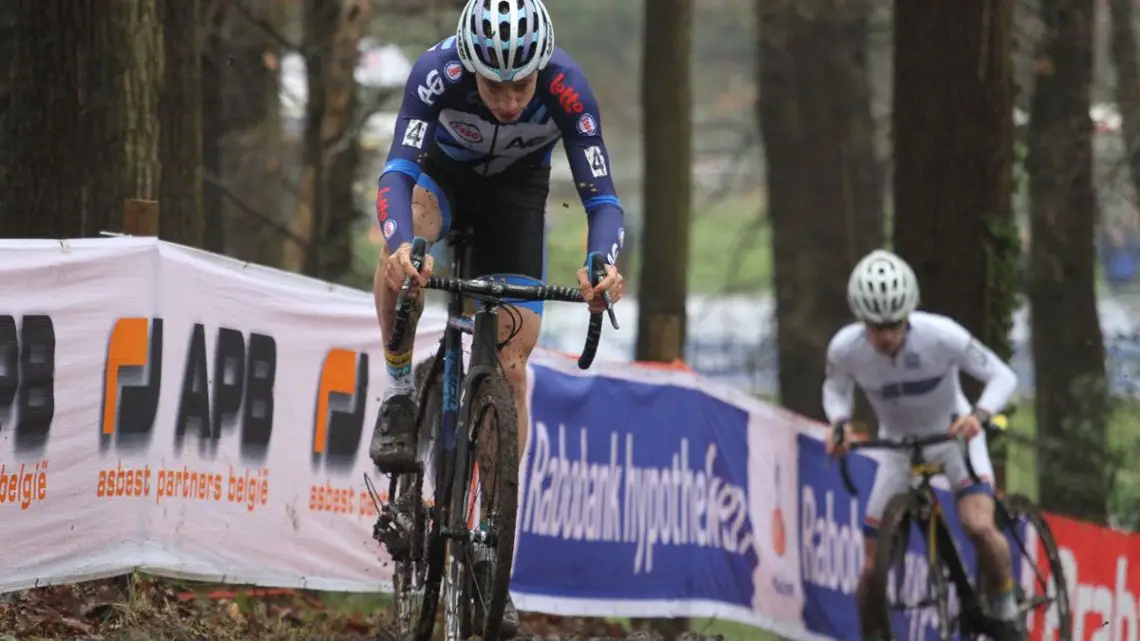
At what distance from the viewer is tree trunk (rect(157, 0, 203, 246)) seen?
426 inches

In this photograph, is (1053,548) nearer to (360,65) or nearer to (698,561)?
(698,561)

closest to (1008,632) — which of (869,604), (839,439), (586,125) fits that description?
(869,604)

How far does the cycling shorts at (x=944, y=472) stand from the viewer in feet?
37.8

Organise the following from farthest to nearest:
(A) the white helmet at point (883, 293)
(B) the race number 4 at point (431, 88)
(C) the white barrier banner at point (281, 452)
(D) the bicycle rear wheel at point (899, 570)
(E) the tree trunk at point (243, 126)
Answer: (E) the tree trunk at point (243, 126) < (A) the white helmet at point (883, 293) < (D) the bicycle rear wheel at point (899, 570) < (C) the white barrier banner at point (281, 452) < (B) the race number 4 at point (431, 88)

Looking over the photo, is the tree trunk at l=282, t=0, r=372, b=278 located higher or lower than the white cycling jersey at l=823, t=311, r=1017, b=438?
higher

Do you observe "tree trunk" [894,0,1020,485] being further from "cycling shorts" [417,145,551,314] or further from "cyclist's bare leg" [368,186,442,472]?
"cyclist's bare leg" [368,186,442,472]

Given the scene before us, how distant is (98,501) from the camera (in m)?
8.38

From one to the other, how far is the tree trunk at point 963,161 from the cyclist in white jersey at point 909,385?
2.52 meters

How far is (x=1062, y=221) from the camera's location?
804 inches

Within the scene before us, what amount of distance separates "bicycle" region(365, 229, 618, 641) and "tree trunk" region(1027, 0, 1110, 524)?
12.5m

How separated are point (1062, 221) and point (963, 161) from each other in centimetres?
660

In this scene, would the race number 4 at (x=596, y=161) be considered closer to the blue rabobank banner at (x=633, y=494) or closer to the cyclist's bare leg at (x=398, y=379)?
the cyclist's bare leg at (x=398, y=379)

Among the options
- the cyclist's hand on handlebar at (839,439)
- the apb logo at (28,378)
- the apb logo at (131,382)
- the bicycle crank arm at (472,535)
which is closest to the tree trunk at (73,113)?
the apb logo at (131,382)

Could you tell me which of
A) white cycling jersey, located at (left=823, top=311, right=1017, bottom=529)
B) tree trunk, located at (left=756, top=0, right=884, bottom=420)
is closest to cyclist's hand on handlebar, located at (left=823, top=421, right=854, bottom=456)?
white cycling jersey, located at (left=823, top=311, right=1017, bottom=529)
